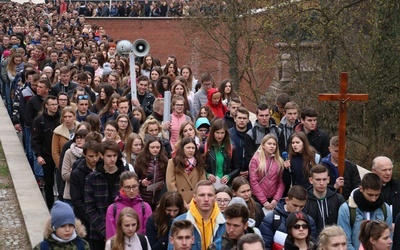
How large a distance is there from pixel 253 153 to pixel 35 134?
11.4ft

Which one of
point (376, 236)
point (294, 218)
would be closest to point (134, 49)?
point (294, 218)

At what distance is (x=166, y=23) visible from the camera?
185 feet

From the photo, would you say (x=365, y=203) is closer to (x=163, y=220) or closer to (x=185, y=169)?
(x=163, y=220)

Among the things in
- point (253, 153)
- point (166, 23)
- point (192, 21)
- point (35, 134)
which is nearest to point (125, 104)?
point (35, 134)

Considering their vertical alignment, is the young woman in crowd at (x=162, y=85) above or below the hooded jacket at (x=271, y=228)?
above

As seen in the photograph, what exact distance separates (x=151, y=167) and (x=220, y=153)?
1.04 metres

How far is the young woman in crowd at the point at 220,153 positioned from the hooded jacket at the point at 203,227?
9.29 feet

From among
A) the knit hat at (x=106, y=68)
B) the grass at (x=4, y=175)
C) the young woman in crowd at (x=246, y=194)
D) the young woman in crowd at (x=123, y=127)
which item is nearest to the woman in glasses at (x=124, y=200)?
the young woman in crowd at (x=246, y=194)

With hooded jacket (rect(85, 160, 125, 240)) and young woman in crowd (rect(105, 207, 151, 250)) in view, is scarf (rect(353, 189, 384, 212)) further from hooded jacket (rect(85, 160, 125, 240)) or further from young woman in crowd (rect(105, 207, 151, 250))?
hooded jacket (rect(85, 160, 125, 240))

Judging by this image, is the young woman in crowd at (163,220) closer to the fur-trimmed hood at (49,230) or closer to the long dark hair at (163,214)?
the long dark hair at (163,214)

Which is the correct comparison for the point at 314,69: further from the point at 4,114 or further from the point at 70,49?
the point at 4,114

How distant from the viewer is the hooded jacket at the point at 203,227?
9594mm

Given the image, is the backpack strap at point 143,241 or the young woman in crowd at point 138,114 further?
the young woman in crowd at point 138,114

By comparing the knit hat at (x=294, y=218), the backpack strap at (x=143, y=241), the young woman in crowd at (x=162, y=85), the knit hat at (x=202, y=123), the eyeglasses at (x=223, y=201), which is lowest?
the backpack strap at (x=143, y=241)
